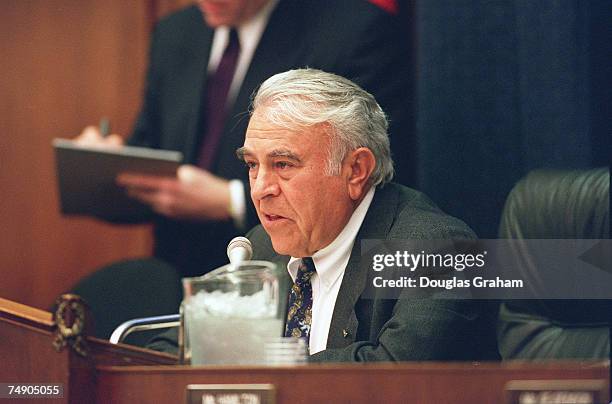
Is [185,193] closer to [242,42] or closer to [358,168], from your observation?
[242,42]

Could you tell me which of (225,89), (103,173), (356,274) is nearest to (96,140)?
(103,173)

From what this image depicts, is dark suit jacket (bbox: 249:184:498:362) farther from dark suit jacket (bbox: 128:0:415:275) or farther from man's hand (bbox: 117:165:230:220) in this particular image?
man's hand (bbox: 117:165:230:220)

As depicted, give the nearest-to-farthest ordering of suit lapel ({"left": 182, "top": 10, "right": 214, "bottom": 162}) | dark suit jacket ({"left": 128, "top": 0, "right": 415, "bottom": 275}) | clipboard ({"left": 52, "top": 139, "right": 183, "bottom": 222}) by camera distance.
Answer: dark suit jacket ({"left": 128, "top": 0, "right": 415, "bottom": 275}) < clipboard ({"left": 52, "top": 139, "right": 183, "bottom": 222}) < suit lapel ({"left": 182, "top": 10, "right": 214, "bottom": 162})

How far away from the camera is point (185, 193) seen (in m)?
3.53

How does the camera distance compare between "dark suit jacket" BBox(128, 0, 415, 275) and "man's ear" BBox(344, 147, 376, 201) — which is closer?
"man's ear" BBox(344, 147, 376, 201)

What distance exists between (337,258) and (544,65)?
1.07 meters

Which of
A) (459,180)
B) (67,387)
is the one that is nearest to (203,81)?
(459,180)

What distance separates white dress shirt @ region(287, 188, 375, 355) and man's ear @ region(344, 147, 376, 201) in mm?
51

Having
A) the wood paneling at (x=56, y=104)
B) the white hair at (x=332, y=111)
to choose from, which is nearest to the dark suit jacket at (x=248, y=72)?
the white hair at (x=332, y=111)

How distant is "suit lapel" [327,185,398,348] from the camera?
2420 millimetres

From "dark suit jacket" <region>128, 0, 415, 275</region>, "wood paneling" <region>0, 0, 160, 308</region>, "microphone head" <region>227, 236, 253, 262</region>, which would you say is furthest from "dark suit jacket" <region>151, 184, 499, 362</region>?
"wood paneling" <region>0, 0, 160, 308</region>

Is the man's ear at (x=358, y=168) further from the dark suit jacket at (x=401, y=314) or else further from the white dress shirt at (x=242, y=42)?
the white dress shirt at (x=242, y=42)

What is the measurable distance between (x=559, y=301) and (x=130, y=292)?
142cm

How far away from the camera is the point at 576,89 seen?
3.14 metres
